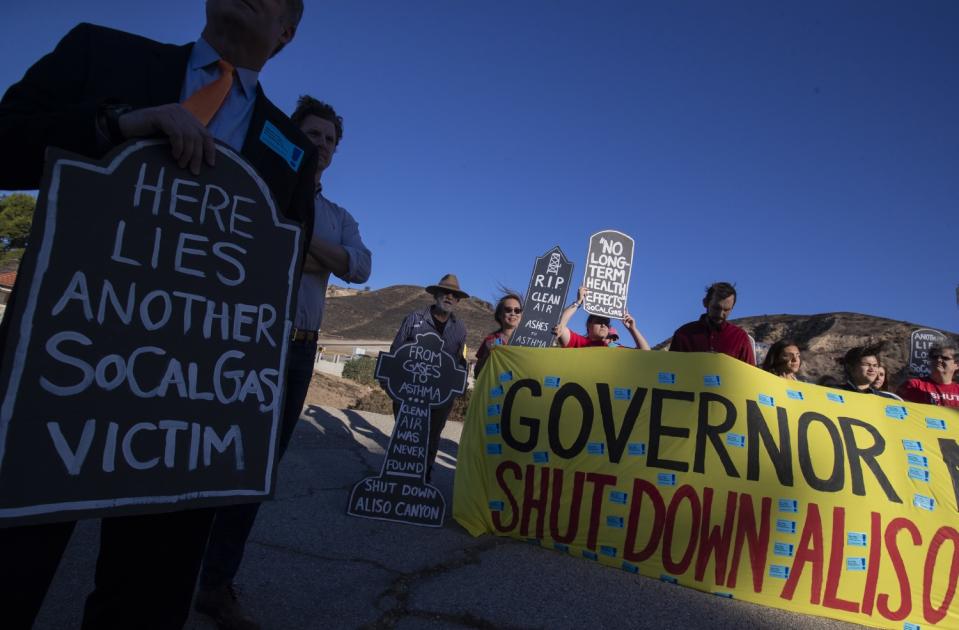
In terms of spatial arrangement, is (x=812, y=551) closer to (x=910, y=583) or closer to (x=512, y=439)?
(x=910, y=583)

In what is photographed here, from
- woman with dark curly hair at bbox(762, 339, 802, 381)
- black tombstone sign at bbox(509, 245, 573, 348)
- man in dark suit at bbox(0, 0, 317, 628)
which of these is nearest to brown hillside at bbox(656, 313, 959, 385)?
black tombstone sign at bbox(509, 245, 573, 348)

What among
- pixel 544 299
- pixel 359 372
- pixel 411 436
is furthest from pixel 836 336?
pixel 359 372

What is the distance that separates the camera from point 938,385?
4.88 meters

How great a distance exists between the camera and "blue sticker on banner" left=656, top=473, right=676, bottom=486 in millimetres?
3197

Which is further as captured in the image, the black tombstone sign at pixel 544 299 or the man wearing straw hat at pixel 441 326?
the black tombstone sign at pixel 544 299

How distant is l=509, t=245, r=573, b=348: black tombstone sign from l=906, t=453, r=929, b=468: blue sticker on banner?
324cm

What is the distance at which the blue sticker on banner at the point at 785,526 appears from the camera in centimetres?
302

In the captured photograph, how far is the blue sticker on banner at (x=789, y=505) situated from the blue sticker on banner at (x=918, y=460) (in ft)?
2.44

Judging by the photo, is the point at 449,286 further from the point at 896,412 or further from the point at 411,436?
the point at 896,412

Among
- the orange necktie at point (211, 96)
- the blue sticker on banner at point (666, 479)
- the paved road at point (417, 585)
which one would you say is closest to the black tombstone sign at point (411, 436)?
the paved road at point (417, 585)

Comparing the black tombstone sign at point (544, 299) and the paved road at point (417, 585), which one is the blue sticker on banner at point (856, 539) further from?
the black tombstone sign at point (544, 299)

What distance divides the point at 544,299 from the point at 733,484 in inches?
142

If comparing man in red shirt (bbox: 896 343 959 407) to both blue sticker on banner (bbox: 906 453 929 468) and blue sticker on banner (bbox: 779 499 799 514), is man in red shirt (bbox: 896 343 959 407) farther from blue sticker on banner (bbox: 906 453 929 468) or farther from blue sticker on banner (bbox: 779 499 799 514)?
blue sticker on banner (bbox: 779 499 799 514)

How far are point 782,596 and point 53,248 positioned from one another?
11.3 ft
